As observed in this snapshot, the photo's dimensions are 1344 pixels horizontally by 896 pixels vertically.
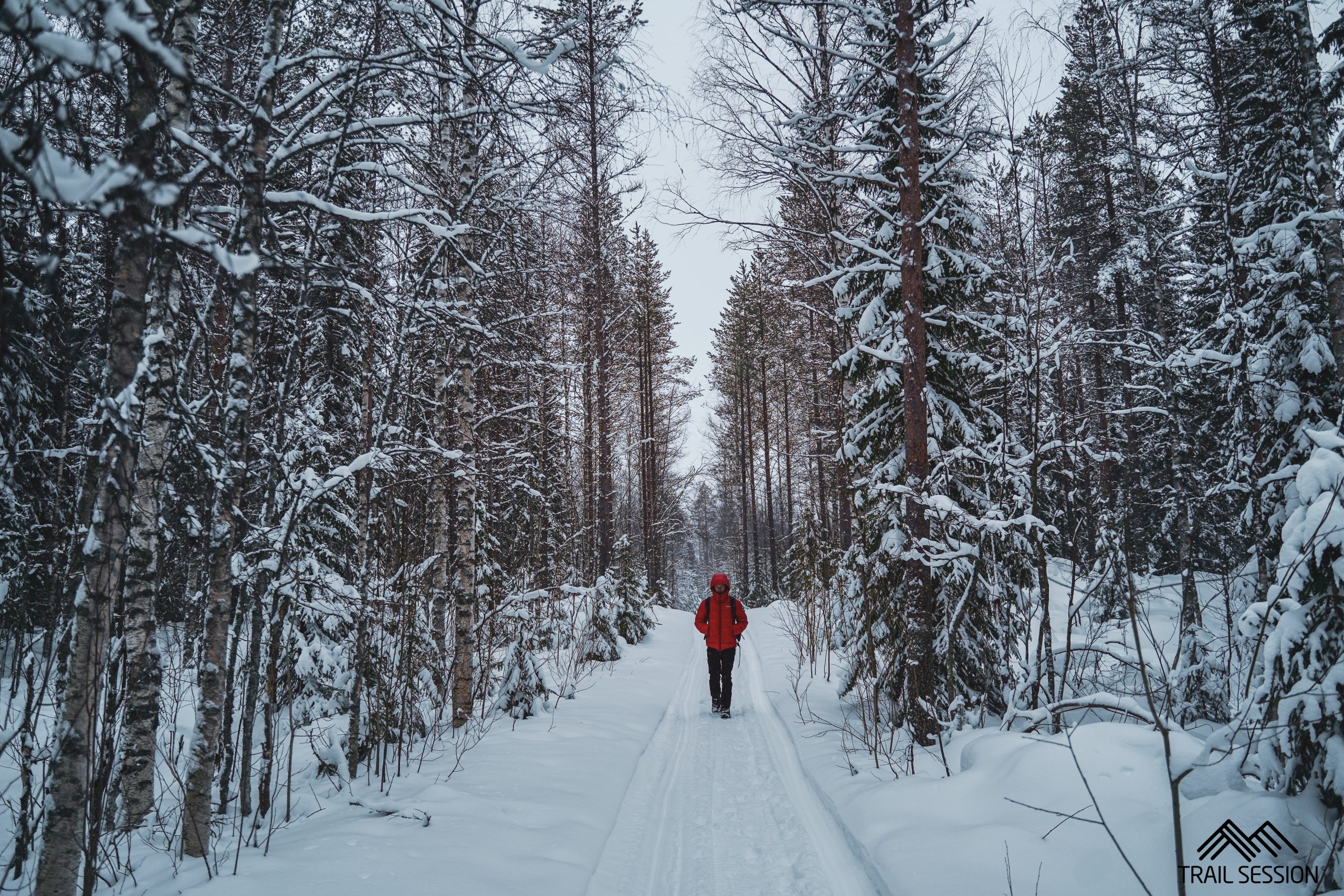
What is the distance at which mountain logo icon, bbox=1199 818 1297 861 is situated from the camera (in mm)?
2555

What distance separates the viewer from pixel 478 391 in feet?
34.7

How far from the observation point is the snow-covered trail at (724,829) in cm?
396

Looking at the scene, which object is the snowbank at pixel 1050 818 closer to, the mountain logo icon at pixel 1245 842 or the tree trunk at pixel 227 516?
the mountain logo icon at pixel 1245 842

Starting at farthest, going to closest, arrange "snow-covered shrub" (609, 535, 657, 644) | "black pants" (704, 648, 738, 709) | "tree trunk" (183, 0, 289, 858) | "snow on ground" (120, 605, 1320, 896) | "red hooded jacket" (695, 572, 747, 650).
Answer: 1. "snow-covered shrub" (609, 535, 657, 644)
2. "red hooded jacket" (695, 572, 747, 650)
3. "black pants" (704, 648, 738, 709)
4. "tree trunk" (183, 0, 289, 858)
5. "snow on ground" (120, 605, 1320, 896)

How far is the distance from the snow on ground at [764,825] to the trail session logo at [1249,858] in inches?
1.3

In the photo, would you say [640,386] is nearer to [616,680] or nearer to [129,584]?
[616,680]

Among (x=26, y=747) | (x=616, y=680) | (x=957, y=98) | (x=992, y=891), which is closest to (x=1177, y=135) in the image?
(x=957, y=98)

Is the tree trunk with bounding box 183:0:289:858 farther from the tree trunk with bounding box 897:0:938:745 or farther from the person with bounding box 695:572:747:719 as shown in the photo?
the person with bounding box 695:572:747:719

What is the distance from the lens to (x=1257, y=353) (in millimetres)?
8398

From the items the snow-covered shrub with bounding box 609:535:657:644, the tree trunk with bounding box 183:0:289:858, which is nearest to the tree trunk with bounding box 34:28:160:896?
the tree trunk with bounding box 183:0:289:858

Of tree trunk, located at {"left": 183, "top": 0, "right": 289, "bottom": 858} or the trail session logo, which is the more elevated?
tree trunk, located at {"left": 183, "top": 0, "right": 289, "bottom": 858}

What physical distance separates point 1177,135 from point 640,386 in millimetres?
16579

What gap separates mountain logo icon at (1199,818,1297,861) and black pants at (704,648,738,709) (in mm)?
6091

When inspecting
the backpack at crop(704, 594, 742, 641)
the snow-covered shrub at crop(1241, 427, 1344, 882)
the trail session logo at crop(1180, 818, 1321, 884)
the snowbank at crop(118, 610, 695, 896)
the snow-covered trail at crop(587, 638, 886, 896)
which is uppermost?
the snow-covered shrub at crop(1241, 427, 1344, 882)
